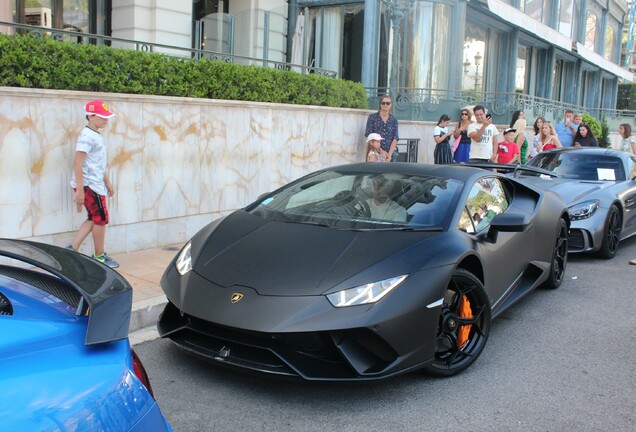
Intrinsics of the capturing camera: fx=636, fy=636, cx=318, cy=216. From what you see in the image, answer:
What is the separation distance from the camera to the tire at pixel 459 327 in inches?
159

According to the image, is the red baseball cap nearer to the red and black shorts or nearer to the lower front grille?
the red and black shorts

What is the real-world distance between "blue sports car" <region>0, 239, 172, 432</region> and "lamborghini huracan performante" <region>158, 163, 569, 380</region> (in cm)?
Answer: 144

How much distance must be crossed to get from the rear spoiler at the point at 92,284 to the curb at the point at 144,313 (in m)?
2.63

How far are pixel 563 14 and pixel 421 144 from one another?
64.1 feet

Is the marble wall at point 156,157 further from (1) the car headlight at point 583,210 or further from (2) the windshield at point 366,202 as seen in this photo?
(1) the car headlight at point 583,210

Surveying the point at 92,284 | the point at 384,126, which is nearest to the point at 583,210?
the point at 384,126

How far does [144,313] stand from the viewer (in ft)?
16.5

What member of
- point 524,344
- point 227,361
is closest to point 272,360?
point 227,361

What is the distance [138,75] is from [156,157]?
37.6 inches

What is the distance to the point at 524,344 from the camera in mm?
4809

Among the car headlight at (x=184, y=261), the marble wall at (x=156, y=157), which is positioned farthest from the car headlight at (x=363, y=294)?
the marble wall at (x=156, y=157)

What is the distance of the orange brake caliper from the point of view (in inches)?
165

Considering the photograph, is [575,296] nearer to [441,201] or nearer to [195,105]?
[441,201]

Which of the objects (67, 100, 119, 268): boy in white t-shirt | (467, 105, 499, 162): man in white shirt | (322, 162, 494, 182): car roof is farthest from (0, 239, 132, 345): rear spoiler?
(467, 105, 499, 162): man in white shirt
